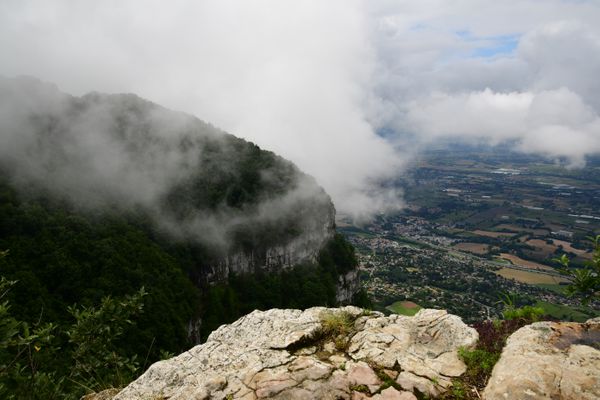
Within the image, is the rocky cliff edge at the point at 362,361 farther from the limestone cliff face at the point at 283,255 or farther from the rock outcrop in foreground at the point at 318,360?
the limestone cliff face at the point at 283,255

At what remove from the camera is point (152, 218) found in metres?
104

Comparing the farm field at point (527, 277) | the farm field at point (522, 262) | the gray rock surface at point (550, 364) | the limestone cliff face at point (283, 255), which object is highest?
the gray rock surface at point (550, 364)

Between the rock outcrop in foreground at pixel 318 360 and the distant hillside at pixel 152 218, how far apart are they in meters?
56.2

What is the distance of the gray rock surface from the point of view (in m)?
5.71

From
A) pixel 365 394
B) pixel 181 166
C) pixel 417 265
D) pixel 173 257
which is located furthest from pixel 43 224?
pixel 417 265

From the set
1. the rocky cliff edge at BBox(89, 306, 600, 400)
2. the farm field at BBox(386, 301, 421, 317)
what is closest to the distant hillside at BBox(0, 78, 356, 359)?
the farm field at BBox(386, 301, 421, 317)

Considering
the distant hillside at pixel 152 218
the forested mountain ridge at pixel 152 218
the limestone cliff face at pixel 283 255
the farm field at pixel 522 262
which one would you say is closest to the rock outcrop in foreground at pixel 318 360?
the distant hillside at pixel 152 218

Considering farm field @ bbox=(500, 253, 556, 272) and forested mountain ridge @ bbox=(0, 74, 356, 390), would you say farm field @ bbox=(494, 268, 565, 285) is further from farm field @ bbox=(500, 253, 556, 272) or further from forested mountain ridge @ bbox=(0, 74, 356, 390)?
forested mountain ridge @ bbox=(0, 74, 356, 390)

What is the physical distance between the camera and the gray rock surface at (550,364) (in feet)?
18.7

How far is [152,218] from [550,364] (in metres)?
108

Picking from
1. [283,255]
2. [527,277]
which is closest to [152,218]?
[283,255]

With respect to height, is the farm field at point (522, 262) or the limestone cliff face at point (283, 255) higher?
the limestone cliff face at point (283, 255)

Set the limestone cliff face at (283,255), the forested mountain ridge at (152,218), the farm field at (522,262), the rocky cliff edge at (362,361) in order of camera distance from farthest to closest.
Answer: the farm field at (522,262) → the limestone cliff face at (283,255) → the forested mountain ridge at (152,218) → the rocky cliff edge at (362,361)

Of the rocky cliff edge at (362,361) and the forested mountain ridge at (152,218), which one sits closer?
the rocky cliff edge at (362,361)
